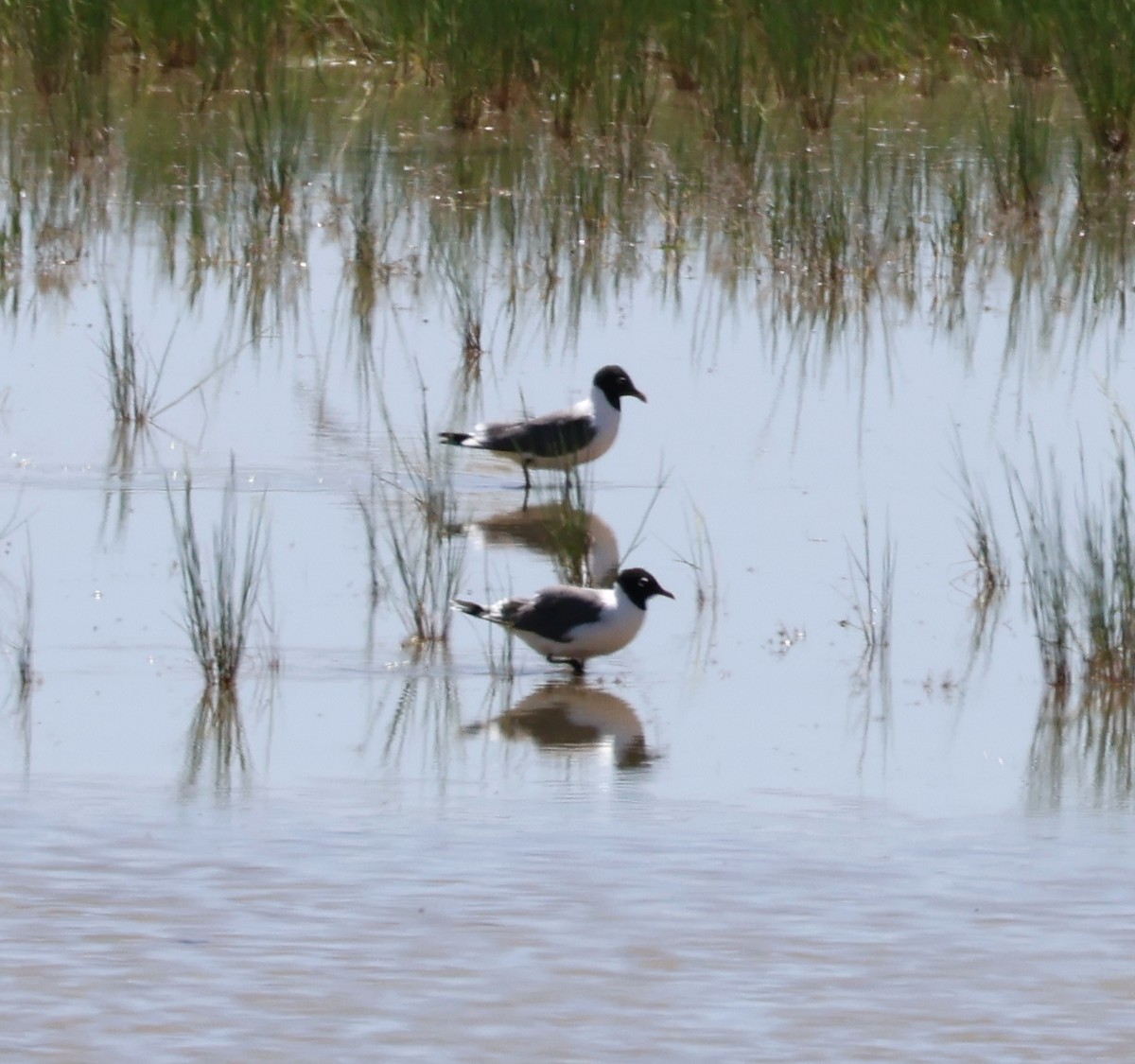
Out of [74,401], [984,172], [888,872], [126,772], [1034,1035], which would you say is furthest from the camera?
[984,172]

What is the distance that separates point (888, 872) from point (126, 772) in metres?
1.69

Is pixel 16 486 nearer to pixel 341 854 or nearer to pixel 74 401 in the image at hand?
pixel 74 401

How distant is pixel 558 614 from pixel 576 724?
1.44 ft

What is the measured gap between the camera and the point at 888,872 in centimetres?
495

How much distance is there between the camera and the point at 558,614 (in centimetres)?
652

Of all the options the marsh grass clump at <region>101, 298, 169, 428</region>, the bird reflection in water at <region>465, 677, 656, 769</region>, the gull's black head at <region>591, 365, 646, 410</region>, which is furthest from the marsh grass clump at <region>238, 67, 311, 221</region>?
the bird reflection in water at <region>465, 677, 656, 769</region>

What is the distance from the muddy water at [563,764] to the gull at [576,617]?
0.11 metres

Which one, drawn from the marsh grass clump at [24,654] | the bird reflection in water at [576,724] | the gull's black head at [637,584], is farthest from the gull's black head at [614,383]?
the marsh grass clump at [24,654]

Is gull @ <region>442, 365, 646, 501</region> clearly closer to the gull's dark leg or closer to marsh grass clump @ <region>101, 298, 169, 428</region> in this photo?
marsh grass clump @ <region>101, 298, 169, 428</region>

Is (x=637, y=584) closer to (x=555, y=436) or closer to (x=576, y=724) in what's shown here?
(x=576, y=724)

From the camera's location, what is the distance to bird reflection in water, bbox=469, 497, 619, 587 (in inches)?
290

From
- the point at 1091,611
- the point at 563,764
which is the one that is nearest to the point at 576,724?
the point at 563,764

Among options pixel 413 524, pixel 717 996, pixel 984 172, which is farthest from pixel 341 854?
pixel 984 172

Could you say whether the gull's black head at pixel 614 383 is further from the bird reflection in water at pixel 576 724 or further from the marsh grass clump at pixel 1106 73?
the marsh grass clump at pixel 1106 73
